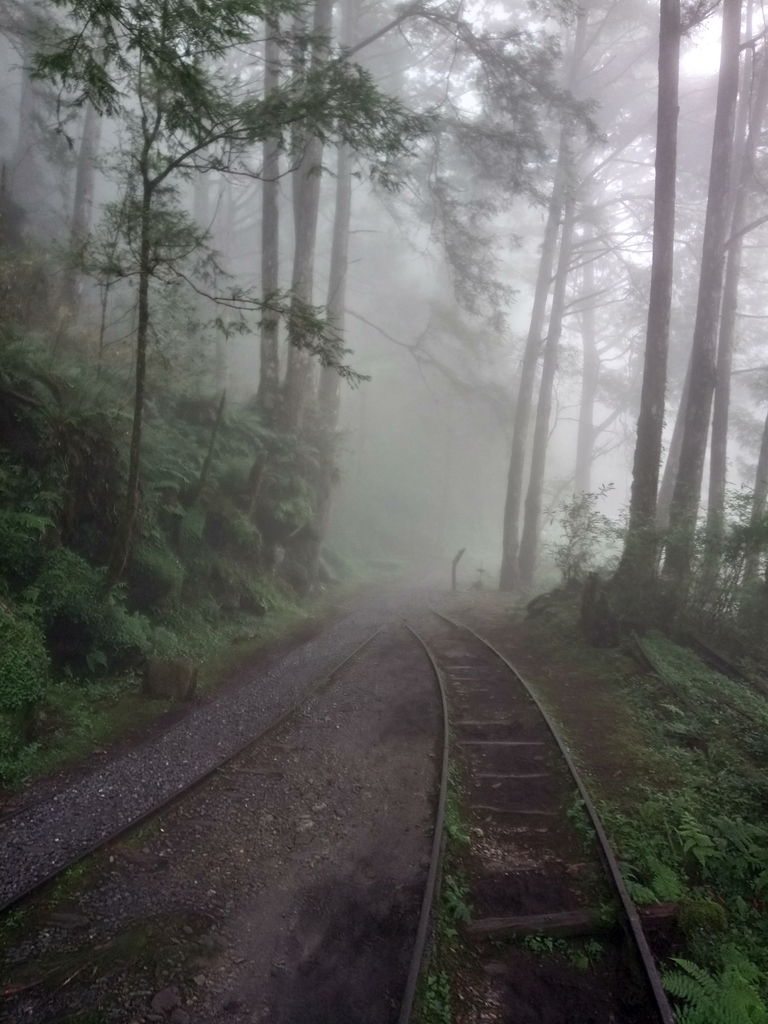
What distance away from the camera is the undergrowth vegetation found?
263 inches

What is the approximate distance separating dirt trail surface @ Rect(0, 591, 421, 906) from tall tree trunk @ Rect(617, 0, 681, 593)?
607 centimetres

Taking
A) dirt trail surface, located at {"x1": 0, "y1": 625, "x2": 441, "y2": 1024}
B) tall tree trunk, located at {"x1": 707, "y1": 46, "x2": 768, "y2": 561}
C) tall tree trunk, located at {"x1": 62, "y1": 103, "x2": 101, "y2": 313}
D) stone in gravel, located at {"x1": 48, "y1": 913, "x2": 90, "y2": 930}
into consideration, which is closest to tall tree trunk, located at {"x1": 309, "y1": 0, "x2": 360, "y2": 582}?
tall tree trunk, located at {"x1": 62, "y1": 103, "x2": 101, "y2": 313}

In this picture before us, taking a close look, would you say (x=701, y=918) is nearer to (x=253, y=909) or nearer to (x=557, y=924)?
(x=557, y=924)

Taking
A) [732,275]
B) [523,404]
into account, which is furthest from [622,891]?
[523,404]

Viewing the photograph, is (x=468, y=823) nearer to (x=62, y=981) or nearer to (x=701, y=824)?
(x=701, y=824)

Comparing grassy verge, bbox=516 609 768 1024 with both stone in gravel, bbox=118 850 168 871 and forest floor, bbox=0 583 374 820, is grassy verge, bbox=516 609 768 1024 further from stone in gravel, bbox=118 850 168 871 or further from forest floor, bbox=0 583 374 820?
forest floor, bbox=0 583 374 820

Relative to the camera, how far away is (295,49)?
9.97 m

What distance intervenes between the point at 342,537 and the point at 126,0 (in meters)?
21.8

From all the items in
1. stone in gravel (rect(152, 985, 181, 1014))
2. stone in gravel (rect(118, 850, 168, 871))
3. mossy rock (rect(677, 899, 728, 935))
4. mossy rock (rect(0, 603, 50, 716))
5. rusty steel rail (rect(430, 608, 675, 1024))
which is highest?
mossy rock (rect(0, 603, 50, 716))

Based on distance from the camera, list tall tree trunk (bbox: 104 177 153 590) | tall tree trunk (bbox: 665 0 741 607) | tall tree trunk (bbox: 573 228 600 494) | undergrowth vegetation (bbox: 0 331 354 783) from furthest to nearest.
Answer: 1. tall tree trunk (bbox: 573 228 600 494)
2. tall tree trunk (bbox: 665 0 741 607)
3. tall tree trunk (bbox: 104 177 153 590)
4. undergrowth vegetation (bbox: 0 331 354 783)

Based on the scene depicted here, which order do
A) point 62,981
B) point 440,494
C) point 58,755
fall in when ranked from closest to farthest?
point 62,981, point 58,755, point 440,494

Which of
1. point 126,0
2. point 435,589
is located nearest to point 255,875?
point 126,0

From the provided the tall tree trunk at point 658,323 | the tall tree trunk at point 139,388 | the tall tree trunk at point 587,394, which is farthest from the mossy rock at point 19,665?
the tall tree trunk at point 587,394

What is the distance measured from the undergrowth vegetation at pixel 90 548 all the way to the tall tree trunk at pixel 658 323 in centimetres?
715
